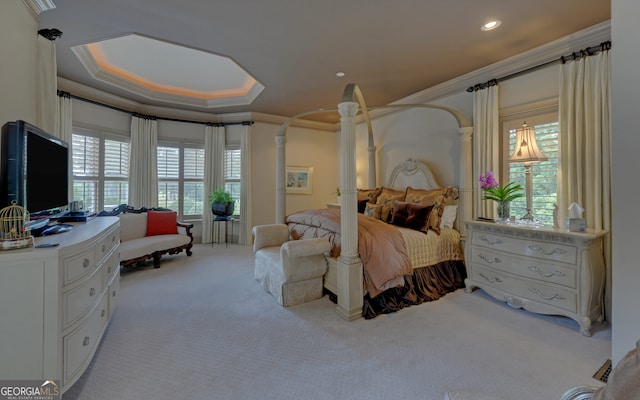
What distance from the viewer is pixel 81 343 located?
5.29 feet

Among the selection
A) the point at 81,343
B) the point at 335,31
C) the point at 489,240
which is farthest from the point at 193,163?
the point at 489,240

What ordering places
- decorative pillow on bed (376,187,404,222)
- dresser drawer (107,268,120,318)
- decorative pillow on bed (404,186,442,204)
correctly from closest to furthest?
1. dresser drawer (107,268,120,318)
2. decorative pillow on bed (404,186,442,204)
3. decorative pillow on bed (376,187,404,222)

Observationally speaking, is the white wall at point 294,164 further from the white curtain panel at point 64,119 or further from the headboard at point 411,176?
the white curtain panel at point 64,119

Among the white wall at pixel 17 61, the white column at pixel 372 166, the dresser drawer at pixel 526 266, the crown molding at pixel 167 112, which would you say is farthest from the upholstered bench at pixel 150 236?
the dresser drawer at pixel 526 266

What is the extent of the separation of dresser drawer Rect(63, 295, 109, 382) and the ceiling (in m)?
2.67

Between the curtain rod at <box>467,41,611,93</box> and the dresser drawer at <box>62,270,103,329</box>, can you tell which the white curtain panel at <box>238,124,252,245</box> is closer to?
the dresser drawer at <box>62,270,103,329</box>

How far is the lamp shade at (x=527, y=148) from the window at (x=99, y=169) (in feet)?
21.0

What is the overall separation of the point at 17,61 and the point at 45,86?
1.67 feet

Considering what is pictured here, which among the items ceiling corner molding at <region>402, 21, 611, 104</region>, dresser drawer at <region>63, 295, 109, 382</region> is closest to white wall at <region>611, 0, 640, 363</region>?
ceiling corner molding at <region>402, 21, 611, 104</region>

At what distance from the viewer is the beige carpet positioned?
1.70 metres

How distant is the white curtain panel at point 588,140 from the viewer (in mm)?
2492

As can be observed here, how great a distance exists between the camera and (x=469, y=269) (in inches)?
Answer: 126

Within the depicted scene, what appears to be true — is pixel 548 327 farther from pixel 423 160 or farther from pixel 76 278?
pixel 76 278

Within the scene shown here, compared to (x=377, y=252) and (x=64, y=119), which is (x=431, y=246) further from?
(x=64, y=119)
